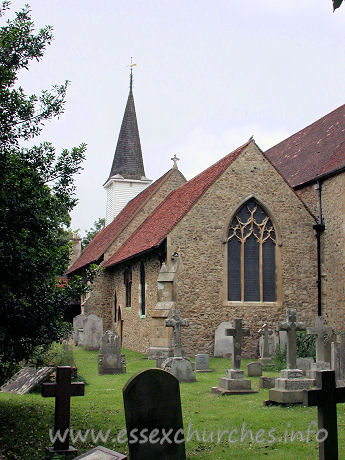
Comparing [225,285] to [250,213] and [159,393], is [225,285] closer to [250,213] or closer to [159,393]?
[250,213]

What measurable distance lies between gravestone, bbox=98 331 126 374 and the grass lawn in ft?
6.26

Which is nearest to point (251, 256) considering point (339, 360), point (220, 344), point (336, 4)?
point (220, 344)

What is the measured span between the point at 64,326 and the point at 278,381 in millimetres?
4194

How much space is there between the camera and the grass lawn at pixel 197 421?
6930 millimetres

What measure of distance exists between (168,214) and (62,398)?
15486 mm

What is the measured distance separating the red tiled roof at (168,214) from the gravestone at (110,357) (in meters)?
4.37

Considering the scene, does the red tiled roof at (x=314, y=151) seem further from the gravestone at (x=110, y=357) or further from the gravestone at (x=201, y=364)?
the gravestone at (x=110, y=357)

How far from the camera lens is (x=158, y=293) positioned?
58.6ft

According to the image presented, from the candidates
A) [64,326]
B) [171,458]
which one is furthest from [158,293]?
[171,458]

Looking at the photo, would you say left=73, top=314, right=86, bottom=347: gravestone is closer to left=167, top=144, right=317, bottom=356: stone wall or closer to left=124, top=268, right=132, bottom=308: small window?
left=124, top=268, right=132, bottom=308: small window

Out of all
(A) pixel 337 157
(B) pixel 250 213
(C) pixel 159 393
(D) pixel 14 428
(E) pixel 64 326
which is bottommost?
(D) pixel 14 428

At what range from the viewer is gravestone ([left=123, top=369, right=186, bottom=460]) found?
17.8 feet

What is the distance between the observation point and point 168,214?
70.5 feet

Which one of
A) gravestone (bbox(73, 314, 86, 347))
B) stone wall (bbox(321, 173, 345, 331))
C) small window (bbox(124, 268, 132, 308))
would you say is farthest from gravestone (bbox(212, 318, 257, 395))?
gravestone (bbox(73, 314, 86, 347))
